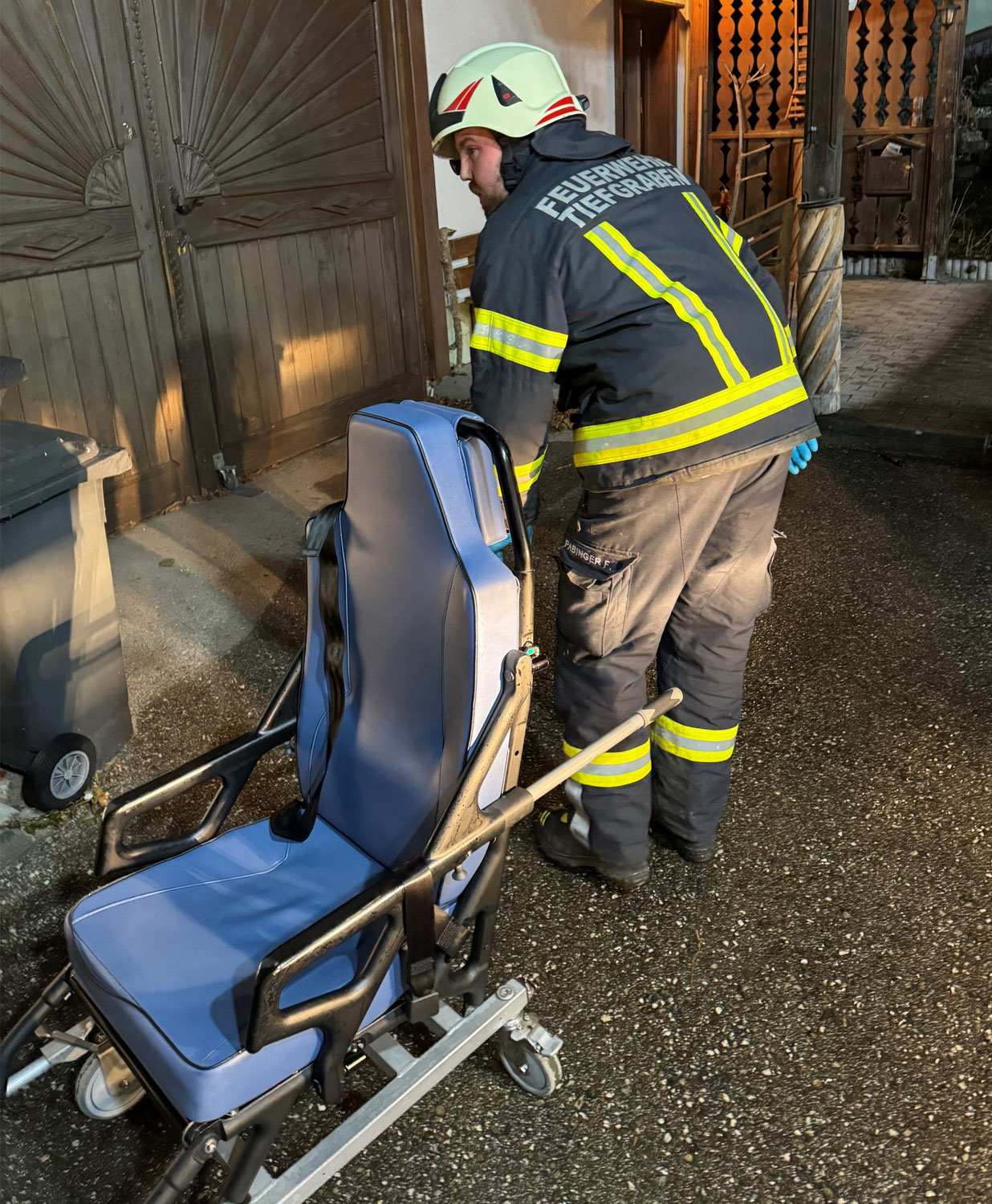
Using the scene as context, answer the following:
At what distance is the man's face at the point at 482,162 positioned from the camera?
232 centimetres

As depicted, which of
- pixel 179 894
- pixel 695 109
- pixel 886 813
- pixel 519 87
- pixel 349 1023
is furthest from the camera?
pixel 695 109

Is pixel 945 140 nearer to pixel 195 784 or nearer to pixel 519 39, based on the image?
pixel 519 39

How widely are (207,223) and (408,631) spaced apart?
3.88 m

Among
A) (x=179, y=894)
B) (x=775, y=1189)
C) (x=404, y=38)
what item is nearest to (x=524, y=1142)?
(x=775, y=1189)

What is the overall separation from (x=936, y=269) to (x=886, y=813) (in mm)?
9769

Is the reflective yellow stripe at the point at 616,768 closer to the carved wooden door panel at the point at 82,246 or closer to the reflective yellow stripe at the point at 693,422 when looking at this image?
the reflective yellow stripe at the point at 693,422

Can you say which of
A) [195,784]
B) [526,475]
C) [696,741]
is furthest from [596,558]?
[195,784]

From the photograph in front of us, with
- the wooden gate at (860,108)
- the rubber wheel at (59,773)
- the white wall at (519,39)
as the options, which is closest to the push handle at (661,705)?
the rubber wheel at (59,773)

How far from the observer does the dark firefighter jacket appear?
2.20 metres

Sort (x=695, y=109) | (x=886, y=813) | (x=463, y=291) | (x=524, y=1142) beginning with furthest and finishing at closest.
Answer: (x=695, y=109) < (x=463, y=291) < (x=886, y=813) < (x=524, y=1142)

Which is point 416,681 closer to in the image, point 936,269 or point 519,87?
point 519,87

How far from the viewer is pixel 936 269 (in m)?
11.1

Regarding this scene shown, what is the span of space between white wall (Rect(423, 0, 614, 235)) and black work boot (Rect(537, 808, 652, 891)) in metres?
5.02

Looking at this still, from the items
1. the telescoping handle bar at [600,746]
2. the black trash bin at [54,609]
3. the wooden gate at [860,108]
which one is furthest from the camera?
the wooden gate at [860,108]
